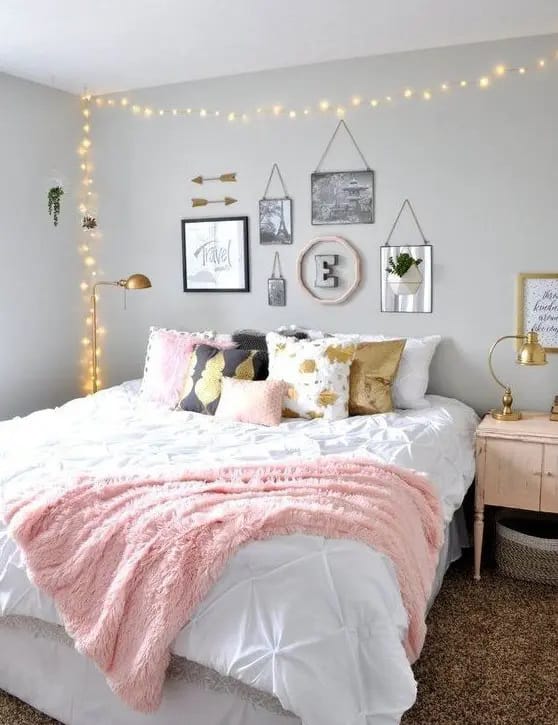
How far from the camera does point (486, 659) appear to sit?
2445 mm

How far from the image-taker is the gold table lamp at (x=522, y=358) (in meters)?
3.05

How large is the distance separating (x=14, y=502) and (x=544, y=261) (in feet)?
8.28

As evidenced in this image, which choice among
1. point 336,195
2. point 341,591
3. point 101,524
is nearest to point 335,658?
point 341,591

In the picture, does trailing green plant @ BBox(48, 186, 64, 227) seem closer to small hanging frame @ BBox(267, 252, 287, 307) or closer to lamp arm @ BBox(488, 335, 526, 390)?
small hanging frame @ BBox(267, 252, 287, 307)

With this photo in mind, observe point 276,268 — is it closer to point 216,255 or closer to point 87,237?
point 216,255

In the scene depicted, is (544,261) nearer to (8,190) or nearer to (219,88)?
(219,88)

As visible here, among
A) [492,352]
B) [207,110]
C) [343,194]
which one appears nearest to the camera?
[492,352]

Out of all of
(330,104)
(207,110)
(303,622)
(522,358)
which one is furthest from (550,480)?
(207,110)

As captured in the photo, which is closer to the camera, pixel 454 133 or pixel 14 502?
pixel 14 502

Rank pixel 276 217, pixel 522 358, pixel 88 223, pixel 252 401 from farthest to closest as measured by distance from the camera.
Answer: pixel 88 223 < pixel 276 217 < pixel 252 401 < pixel 522 358

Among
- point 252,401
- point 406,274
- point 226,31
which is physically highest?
point 226,31

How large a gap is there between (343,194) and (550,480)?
1743 mm

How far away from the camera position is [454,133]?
3.44m

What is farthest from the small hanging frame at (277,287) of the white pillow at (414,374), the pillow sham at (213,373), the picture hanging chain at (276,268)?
the white pillow at (414,374)
